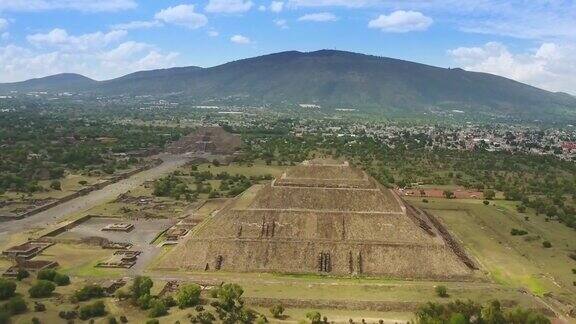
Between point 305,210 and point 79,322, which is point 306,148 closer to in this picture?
point 305,210

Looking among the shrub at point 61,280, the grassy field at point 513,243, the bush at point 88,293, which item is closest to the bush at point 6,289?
the shrub at point 61,280

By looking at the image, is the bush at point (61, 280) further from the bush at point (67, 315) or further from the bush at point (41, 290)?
the bush at point (67, 315)

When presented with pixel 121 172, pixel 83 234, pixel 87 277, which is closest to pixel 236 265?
pixel 87 277

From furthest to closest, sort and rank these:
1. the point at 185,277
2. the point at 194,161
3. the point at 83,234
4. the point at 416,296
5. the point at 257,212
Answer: the point at 194,161
the point at 83,234
the point at 257,212
the point at 185,277
the point at 416,296

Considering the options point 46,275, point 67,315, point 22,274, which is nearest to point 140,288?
point 67,315

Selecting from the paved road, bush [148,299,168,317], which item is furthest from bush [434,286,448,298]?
the paved road

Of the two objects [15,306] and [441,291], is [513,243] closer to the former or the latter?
[441,291]

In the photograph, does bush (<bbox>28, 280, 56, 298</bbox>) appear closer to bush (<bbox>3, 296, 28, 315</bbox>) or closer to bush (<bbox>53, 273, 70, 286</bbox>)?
bush (<bbox>53, 273, 70, 286</bbox>)

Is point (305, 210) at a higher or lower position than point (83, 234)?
higher
